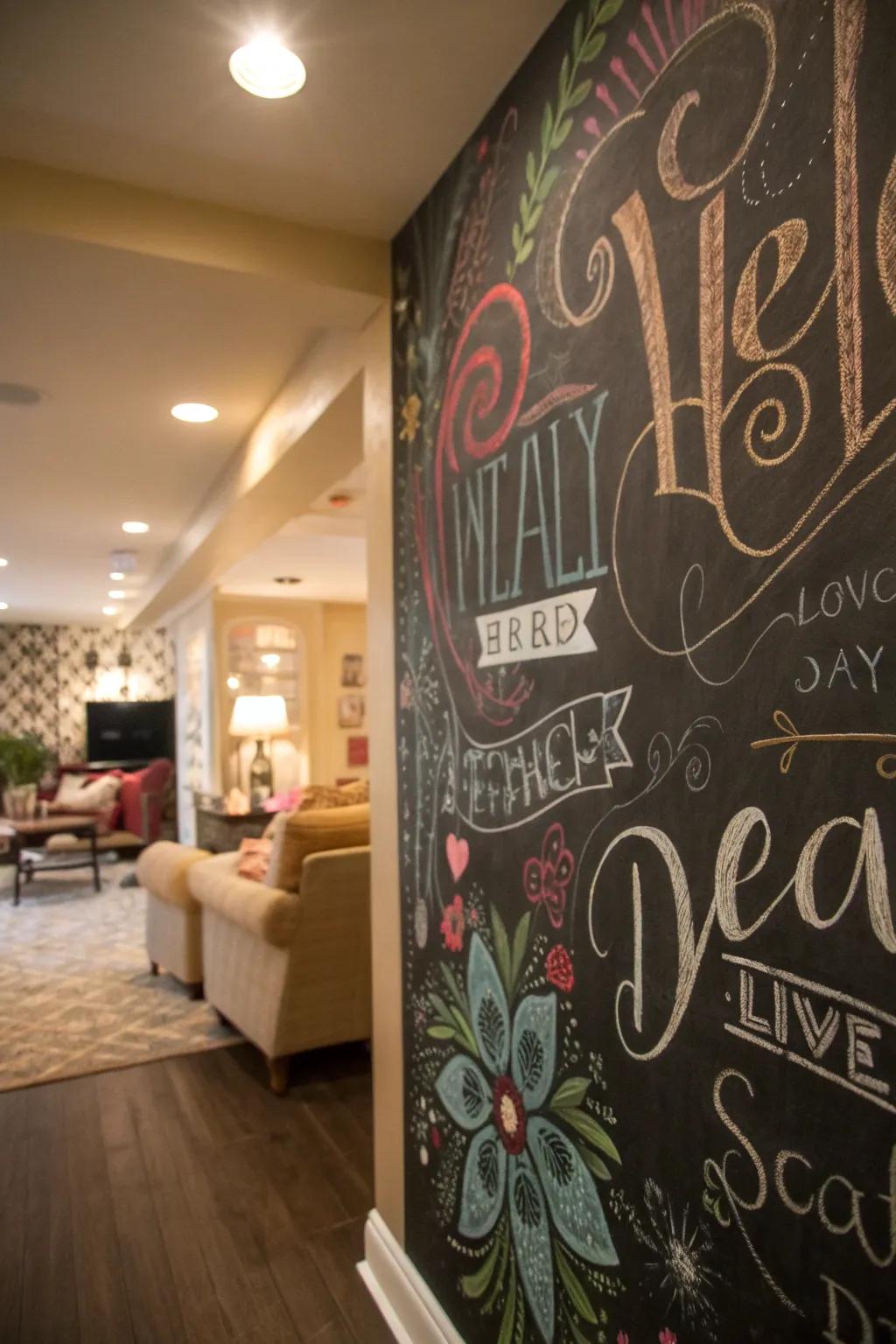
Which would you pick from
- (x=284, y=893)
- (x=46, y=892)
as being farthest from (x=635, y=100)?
(x=46, y=892)

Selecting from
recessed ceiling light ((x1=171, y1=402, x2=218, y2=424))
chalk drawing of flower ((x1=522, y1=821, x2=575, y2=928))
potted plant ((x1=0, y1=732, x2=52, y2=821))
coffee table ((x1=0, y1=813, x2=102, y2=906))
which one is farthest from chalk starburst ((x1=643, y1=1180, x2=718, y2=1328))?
potted plant ((x1=0, y1=732, x2=52, y2=821))

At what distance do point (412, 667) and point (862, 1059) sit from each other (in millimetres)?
1249

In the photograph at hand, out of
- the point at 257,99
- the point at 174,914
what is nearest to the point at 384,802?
the point at 257,99

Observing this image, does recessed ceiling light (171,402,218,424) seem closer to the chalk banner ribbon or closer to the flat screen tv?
the chalk banner ribbon

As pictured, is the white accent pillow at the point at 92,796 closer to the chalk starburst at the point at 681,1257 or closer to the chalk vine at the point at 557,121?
the chalk vine at the point at 557,121

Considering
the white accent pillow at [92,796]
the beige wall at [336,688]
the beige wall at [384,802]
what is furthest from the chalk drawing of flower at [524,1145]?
the white accent pillow at [92,796]

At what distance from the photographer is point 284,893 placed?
123 inches

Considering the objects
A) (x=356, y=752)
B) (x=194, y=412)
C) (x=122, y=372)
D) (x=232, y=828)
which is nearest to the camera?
(x=122, y=372)

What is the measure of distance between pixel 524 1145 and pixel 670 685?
885 mm

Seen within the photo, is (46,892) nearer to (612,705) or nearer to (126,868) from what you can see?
(126,868)

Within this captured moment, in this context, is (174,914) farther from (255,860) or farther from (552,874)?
(552,874)

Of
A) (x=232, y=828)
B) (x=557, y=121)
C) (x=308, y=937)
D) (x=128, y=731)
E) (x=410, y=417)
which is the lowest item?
(x=308, y=937)

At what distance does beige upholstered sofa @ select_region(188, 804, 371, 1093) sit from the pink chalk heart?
1.48 m

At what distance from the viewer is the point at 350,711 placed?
789 centimetres
